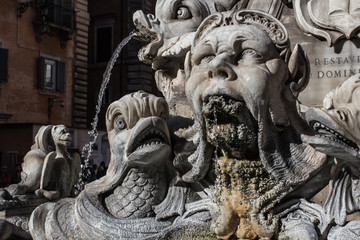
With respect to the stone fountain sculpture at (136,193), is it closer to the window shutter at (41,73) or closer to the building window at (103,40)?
the window shutter at (41,73)

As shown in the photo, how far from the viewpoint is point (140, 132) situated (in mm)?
3373

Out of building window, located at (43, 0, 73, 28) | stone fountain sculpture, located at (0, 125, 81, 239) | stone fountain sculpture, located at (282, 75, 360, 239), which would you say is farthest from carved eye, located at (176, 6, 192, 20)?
building window, located at (43, 0, 73, 28)

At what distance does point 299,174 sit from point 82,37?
87.1 feet

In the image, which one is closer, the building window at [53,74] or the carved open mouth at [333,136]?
the carved open mouth at [333,136]

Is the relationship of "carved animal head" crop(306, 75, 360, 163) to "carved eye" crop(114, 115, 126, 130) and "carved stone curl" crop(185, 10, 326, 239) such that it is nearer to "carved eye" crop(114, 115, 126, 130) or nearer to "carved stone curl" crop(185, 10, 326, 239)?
"carved stone curl" crop(185, 10, 326, 239)

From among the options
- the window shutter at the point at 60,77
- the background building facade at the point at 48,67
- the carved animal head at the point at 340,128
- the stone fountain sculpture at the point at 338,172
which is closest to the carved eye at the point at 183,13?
the stone fountain sculpture at the point at 338,172

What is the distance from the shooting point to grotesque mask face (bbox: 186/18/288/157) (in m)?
2.88

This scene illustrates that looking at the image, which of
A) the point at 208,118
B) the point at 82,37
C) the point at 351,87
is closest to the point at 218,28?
the point at 208,118

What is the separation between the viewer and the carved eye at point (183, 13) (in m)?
4.99

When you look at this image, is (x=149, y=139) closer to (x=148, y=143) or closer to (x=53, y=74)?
(x=148, y=143)

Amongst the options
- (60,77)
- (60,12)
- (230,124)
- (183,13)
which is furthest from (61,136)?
(60,12)

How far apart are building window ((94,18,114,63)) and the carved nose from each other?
3083cm

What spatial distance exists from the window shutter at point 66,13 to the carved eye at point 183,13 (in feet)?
75.6

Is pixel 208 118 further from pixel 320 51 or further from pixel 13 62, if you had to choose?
pixel 13 62
